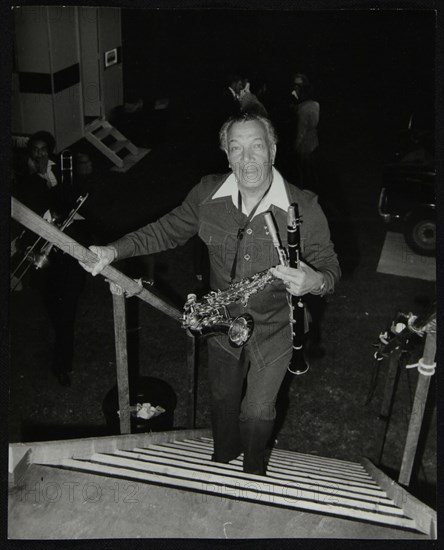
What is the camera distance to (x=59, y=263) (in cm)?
502

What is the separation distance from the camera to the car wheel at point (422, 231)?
7867 millimetres

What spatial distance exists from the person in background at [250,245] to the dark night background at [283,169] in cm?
124

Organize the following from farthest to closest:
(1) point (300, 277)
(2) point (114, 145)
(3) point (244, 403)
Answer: (2) point (114, 145), (3) point (244, 403), (1) point (300, 277)

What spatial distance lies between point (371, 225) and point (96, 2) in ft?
20.7

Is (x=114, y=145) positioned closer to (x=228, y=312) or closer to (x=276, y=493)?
(x=228, y=312)

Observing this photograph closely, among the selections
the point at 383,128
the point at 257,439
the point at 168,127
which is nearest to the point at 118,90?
the point at 168,127

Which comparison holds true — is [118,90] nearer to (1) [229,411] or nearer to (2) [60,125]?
(2) [60,125]

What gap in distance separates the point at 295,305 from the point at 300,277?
0.50 metres

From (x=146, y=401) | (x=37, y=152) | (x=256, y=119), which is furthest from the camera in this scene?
(x=37, y=152)

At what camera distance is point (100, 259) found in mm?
2893

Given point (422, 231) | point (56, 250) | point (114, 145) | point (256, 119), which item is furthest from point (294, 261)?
point (114, 145)

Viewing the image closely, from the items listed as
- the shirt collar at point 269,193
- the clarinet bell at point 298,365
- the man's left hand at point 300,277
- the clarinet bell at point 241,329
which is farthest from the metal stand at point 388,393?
the shirt collar at point 269,193

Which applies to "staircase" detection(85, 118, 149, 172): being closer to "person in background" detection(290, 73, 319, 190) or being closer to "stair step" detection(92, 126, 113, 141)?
"stair step" detection(92, 126, 113, 141)

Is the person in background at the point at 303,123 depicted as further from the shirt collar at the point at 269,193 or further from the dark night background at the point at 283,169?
the shirt collar at the point at 269,193
